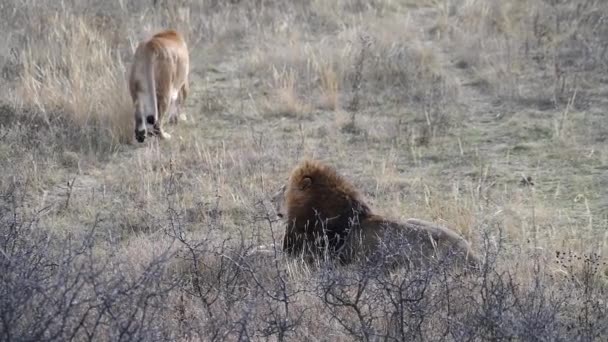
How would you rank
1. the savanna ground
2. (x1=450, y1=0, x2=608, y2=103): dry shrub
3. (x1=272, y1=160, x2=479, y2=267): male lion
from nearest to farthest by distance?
Answer: the savanna ground < (x1=272, y1=160, x2=479, y2=267): male lion < (x1=450, y1=0, x2=608, y2=103): dry shrub

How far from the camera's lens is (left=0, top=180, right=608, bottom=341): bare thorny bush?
14.9ft

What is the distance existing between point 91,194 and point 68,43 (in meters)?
3.64

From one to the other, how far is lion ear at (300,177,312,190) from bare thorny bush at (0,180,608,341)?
54 centimetres

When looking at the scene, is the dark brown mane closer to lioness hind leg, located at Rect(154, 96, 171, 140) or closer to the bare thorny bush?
the bare thorny bush

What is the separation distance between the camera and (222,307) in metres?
5.57

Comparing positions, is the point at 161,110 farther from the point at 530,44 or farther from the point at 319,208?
the point at 530,44

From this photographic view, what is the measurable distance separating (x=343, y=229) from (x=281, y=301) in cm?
151

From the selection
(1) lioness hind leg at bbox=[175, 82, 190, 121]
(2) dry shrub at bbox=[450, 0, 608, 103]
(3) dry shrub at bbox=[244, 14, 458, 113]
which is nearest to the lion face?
(1) lioness hind leg at bbox=[175, 82, 190, 121]

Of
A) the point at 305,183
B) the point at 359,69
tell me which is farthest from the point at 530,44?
the point at 305,183

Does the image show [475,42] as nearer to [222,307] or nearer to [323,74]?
[323,74]

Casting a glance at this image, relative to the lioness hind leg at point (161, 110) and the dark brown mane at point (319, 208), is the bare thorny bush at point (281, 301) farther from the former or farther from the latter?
the lioness hind leg at point (161, 110)

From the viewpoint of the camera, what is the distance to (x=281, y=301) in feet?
17.0

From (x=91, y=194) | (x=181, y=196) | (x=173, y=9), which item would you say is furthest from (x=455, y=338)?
(x=173, y=9)

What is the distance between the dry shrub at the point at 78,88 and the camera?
979 cm
